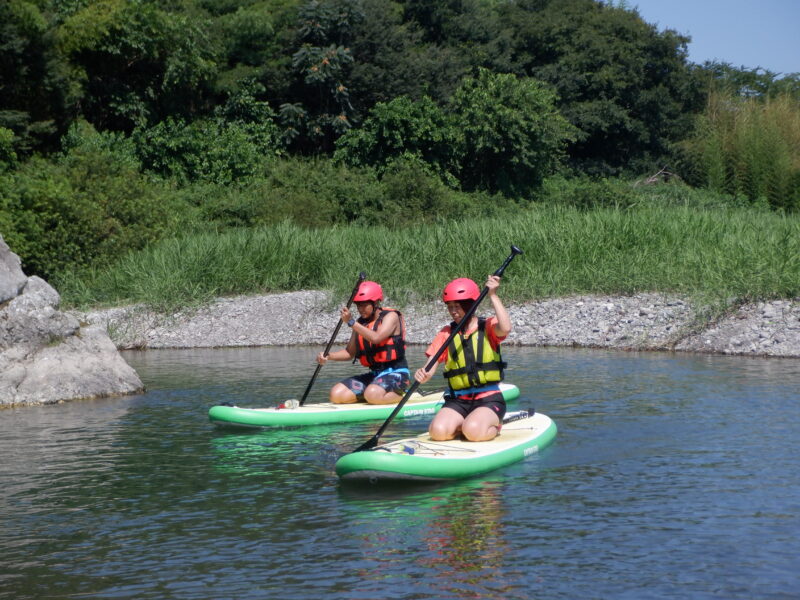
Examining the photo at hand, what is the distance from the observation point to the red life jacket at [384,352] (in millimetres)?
10750

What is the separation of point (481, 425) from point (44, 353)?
6.44 meters

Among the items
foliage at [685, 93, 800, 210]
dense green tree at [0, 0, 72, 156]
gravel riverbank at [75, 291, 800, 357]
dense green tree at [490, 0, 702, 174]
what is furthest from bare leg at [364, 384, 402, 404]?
dense green tree at [490, 0, 702, 174]

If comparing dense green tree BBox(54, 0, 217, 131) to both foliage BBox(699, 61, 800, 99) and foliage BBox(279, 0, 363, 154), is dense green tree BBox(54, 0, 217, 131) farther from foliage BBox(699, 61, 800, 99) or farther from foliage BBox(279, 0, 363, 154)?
foliage BBox(699, 61, 800, 99)

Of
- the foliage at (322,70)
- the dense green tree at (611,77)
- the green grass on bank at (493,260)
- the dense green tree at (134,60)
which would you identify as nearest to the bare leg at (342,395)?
the green grass on bank at (493,260)

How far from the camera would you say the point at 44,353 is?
493 inches

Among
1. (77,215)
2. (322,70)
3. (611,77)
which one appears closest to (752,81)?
(611,77)

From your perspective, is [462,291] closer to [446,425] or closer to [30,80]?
[446,425]

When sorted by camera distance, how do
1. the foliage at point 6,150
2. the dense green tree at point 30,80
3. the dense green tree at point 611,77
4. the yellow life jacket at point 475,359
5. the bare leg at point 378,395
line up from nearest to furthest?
the yellow life jacket at point 475,359 → the bare leg at point 378,395 → the foliage at point 6,150 → the dense green tree at point 30,80 → the dense green tree at point 611,77

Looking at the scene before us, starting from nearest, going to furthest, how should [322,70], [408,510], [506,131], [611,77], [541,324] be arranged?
[408,510] → [541,324] → [322,70] → [506,131] → [611,77]

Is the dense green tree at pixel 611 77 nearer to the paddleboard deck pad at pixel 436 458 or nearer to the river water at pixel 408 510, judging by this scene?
the river water at pixel 408 510

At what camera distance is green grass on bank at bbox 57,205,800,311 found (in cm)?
1736

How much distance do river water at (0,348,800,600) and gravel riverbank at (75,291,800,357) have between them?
401 cm

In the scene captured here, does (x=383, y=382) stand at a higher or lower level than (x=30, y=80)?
lower

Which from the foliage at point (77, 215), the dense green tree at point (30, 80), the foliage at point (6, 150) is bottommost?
the foliage at point (77, 215)
